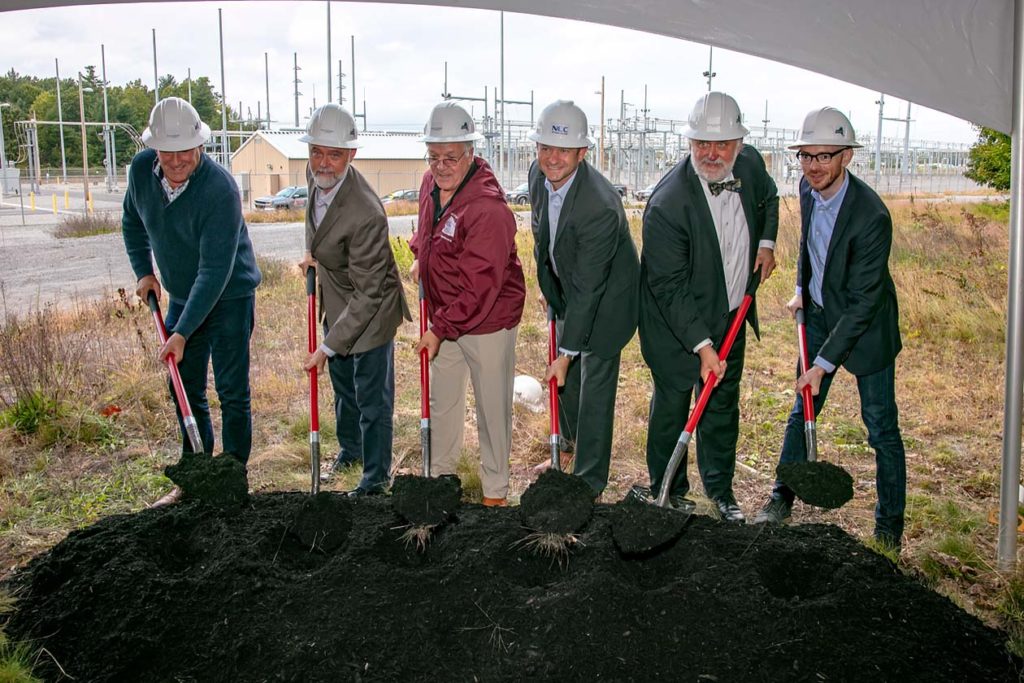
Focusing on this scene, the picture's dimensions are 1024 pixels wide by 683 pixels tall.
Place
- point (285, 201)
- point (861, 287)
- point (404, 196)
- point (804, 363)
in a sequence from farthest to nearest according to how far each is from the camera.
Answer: point (404, 196), point (285, 201), point (804, 363), point (861, 287)

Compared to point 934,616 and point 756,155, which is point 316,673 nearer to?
point 934,616

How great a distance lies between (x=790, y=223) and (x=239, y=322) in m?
9.85

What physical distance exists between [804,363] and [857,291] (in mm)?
389

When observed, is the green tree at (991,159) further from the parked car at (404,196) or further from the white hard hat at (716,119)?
the parked car at (404,196)

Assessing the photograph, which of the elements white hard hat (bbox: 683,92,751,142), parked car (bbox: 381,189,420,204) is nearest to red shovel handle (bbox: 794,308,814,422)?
white hard hat (bbox: 683,92,751,142)

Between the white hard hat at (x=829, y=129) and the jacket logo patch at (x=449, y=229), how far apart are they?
4.87ft

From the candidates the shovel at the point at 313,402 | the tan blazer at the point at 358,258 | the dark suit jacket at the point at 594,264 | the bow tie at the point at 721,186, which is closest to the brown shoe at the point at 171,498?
the shovel at the point at 313,402

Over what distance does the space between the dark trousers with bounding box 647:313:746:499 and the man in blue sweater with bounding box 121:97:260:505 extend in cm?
201

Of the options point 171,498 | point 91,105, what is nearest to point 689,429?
point 171,498

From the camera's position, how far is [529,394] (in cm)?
575

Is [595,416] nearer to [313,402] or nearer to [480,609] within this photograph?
[313,402]

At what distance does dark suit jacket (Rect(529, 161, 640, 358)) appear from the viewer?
3.63m

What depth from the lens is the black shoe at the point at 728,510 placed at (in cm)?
382

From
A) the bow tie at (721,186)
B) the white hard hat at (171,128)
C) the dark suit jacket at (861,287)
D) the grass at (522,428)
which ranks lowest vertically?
the grass at (522,428)
